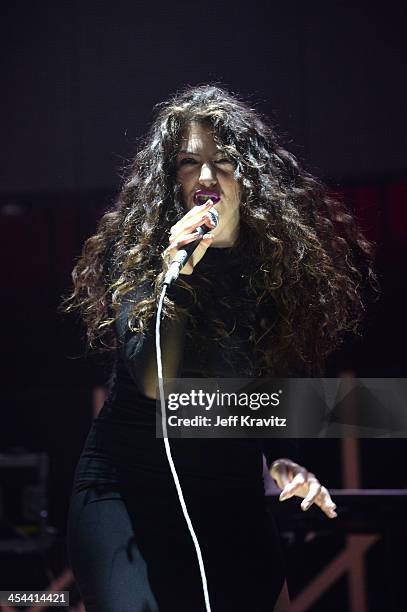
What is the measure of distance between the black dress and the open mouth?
18 cm

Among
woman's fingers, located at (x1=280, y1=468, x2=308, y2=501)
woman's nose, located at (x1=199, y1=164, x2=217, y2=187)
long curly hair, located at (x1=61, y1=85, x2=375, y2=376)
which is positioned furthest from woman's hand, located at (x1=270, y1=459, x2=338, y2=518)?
woman's nose, located at (x1=199, y1=164, x2=217, y2=187)

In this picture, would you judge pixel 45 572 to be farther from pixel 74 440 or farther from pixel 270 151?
pixel 270 151

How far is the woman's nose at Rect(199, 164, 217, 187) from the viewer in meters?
1.41

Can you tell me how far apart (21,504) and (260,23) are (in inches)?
54.7

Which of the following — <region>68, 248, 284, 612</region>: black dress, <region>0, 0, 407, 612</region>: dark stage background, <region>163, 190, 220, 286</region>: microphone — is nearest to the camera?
<region>163, 190, 220, 286</region>: microphone

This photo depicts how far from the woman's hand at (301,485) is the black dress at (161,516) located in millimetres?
48

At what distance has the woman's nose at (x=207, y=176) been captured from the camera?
1411 mm

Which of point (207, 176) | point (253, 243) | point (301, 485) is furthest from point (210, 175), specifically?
point (301, 485)

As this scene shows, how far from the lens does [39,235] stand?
2.32 m

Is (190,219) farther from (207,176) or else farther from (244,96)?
(244,96)

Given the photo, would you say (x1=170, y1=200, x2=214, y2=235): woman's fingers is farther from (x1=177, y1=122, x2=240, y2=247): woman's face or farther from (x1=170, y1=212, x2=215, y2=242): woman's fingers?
(x1=177, y1=122, x2=240, y2=247): woman's face

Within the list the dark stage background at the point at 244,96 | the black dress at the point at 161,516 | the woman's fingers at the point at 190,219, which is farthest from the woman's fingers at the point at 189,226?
the dark stage background at the point at 244,96

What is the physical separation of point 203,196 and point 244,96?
476 millimetres

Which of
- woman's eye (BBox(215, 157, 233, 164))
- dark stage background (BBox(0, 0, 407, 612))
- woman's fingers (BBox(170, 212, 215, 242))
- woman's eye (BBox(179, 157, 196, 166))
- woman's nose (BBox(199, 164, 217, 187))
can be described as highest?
dark stage background (BBox(0, 0, 407, 612))
